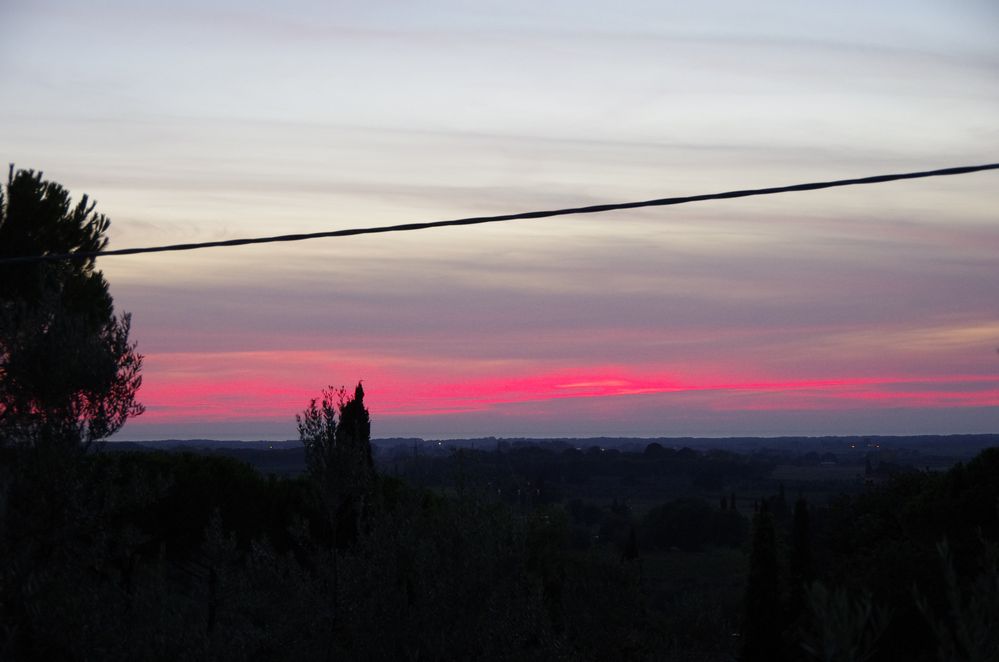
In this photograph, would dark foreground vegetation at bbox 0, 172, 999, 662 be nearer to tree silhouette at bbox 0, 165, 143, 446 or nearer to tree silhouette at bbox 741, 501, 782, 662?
tree silhouette at bbox 0, 165, 143, 446

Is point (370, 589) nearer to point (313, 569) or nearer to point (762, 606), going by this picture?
point (313, 569)

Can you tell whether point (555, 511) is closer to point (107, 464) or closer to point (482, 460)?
point (482, 460)

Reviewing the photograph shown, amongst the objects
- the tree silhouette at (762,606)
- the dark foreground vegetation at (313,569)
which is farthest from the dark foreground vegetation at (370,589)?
the tree silhouette at (762,606)

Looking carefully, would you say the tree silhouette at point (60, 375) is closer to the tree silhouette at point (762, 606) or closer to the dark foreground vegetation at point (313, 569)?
the dark foreground vegetation at point (313, 569)

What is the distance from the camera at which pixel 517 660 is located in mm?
11891

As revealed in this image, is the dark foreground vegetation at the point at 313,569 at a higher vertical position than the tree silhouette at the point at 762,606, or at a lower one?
higher

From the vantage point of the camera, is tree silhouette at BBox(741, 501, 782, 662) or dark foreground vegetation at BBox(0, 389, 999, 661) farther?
tree silhouette at BBox(741, 501, 782, 662)

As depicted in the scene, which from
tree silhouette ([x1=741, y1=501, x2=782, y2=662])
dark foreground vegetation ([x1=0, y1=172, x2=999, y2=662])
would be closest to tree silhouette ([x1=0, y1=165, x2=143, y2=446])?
dark foreground vegetation ([x1=0, y1=172, x2=999, y2=662])

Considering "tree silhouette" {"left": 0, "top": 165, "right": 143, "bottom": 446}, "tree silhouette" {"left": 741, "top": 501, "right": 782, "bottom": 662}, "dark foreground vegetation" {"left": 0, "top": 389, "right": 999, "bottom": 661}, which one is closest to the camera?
"dark foreground vegetation" {"left": 0, "top": 389, "right": 999, "bottom": 661}

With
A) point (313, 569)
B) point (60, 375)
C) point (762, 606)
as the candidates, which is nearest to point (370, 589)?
point (313, 569)

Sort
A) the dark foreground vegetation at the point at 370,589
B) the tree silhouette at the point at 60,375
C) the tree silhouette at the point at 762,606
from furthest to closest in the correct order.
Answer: the tree silhouette at the point at 762,606
the tree silhouette at the point at 60,375
the dark foreground vegetation at the point at 370,589

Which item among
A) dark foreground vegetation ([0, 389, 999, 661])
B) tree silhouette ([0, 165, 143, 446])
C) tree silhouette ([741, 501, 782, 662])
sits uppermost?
tree silhouette ([0, 165, 143, 446])

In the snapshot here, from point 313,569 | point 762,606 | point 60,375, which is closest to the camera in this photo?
point 60,375

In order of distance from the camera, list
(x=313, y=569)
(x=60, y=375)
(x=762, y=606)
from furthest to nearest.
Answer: (x=762, y=606) < (x=313, y=569) < (x=60, y=375)
